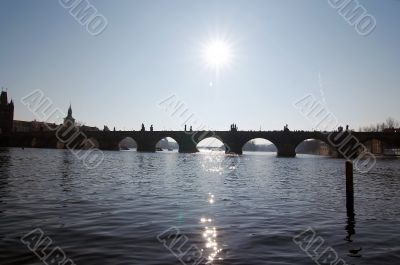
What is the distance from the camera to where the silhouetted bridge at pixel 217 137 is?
3932 inches

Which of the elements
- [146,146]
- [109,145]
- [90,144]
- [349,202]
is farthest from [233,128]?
[349,202]

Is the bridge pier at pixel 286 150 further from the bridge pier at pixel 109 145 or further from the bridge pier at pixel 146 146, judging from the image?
the bridge pier at pixel 109 145

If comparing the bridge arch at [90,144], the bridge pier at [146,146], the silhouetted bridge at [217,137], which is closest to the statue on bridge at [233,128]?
the silhouetted bridge at [217,137]

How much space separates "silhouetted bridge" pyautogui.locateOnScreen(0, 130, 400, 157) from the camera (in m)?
99.9

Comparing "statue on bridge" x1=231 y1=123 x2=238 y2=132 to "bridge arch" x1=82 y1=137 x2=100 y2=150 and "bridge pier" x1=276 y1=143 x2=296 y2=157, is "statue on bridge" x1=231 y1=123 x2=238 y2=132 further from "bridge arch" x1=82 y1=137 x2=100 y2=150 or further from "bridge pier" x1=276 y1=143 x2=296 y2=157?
"bridge arch" x1=82 y1=137 x2=100 y2=150

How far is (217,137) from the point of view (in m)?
113

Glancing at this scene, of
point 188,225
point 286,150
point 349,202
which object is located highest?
point 286,150

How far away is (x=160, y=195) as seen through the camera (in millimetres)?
20469

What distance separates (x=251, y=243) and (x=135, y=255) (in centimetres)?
335

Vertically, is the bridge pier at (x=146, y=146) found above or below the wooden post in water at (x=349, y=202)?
above

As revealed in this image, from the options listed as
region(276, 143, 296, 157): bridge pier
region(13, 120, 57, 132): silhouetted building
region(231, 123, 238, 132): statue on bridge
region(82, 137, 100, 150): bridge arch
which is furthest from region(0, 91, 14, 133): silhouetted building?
region(276, 143, 296, 157): bridge pier

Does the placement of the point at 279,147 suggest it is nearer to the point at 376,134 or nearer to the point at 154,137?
the point at 376,134

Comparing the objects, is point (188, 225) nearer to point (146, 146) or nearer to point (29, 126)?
point (146, 146)

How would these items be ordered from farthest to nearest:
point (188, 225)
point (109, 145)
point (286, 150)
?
point (109, 145) < point (286, 150) < point (188, 225)
